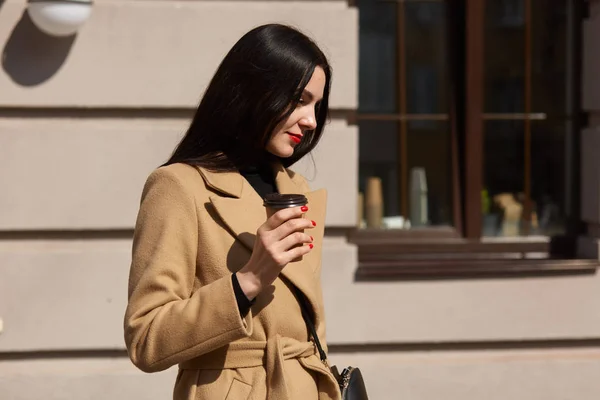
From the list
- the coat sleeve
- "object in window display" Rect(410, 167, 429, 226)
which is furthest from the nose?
"object in window display" Rect(410, 167, 429, 226)

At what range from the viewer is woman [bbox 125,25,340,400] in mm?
2242

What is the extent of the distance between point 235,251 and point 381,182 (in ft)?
9.67

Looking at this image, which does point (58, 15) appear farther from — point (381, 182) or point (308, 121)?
point (308, 121)

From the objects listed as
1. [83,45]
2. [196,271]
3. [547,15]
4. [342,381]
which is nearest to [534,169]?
[547,15]

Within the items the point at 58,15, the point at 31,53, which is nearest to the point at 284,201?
the point at 58,15

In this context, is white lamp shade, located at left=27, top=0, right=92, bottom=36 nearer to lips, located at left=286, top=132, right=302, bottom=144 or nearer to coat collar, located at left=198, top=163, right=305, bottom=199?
coat collar, located at left=198, top=163, right=305, bottom=199

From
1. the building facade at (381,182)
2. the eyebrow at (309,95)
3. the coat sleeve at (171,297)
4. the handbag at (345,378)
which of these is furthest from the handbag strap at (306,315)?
the building facade at (381,182)

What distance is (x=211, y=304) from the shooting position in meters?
2.24

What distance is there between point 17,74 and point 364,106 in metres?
1.72

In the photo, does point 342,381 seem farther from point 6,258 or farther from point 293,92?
point 6,258

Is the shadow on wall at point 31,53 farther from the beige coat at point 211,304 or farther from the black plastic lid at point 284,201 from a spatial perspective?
the black plastic lid at point 284,201

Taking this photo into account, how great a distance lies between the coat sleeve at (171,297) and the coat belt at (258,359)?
4.6 inches

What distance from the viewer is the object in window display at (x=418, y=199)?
5.28 metres

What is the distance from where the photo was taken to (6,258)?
4.69m
